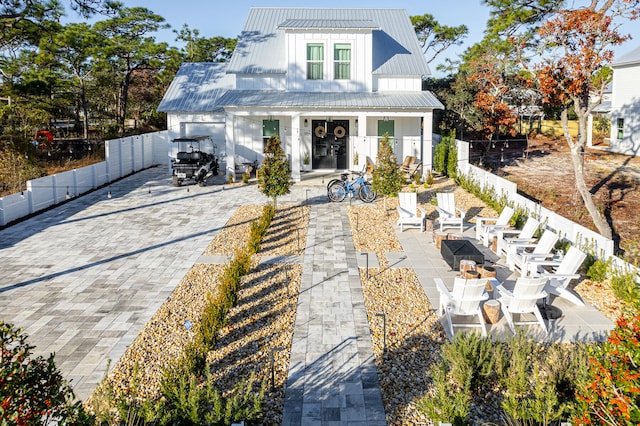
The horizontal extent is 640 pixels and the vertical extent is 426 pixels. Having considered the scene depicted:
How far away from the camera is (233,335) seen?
25.3ft

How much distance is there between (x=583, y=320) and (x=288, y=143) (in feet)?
56.2

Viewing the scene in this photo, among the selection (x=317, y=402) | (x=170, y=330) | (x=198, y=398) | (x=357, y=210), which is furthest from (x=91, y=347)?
(x=357, y=210)

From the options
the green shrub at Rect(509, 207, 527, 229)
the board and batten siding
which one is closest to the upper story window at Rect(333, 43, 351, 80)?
the green shrub at Rect(509, 207, 527, 229)

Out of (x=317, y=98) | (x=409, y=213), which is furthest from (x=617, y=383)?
(x=317, y=98)

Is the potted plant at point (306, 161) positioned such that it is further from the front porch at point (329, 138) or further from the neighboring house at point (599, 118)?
the neighboring house at point (599, 118)

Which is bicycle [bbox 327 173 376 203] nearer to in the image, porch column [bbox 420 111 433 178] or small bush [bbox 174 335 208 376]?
porch column [bbox 420 111 433 178]

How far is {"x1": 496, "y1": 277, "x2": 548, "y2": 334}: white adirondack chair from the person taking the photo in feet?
25.4

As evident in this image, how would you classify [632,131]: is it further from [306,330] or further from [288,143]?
[306,330]

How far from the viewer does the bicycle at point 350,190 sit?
57.4ft

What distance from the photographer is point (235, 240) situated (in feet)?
42.7

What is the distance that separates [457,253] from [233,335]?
16.3 ft

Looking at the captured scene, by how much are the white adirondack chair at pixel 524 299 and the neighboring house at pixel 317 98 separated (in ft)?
44.6

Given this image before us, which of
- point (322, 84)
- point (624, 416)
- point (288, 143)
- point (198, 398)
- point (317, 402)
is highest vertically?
point (322, 84)

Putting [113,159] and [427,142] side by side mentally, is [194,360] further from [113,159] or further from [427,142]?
[113,159]
